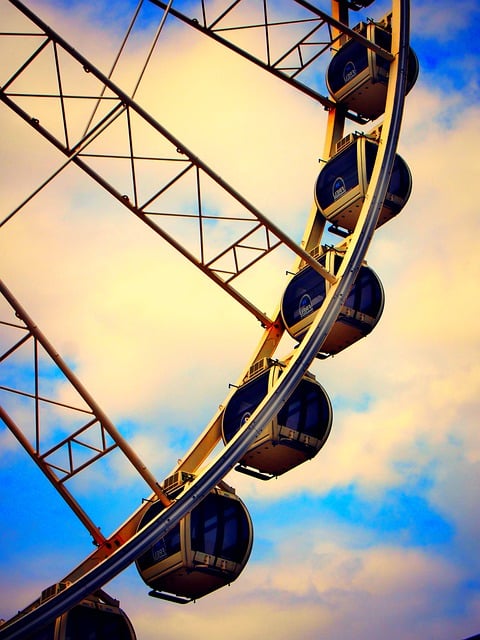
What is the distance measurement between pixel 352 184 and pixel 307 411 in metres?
4.87

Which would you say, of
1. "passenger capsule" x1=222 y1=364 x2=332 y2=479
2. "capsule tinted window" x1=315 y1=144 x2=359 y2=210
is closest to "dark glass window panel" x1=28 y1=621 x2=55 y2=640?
"passenger capsule" x1=222 y1=364 x2=332 y2=479

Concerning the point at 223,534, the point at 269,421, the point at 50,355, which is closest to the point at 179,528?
the point at 223,534

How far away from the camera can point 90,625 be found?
20828mm

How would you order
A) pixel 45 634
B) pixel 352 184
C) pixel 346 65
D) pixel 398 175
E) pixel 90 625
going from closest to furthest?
pixel 45 634 < pixel 90 625 < pixel 352 184 < pixel 398 175 < pixel 346 65

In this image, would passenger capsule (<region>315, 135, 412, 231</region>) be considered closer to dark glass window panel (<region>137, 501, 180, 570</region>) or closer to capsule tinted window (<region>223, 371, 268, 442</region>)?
capsule tinted window (<region>223, 371, 268, 442</region>)

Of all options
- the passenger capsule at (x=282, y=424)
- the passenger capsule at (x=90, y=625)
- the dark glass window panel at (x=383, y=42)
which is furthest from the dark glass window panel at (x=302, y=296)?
the passenger capsule at (x=90, y=625)

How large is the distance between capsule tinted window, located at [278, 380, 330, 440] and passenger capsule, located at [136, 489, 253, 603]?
1.86 meters

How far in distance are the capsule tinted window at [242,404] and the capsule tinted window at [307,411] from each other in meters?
0.59

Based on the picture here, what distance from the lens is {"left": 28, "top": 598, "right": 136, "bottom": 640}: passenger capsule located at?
2027 centimetres

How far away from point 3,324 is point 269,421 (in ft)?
17.3

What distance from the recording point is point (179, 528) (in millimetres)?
20594

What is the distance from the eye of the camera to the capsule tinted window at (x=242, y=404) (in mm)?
21531

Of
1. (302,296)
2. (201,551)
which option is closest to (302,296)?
(302,296)

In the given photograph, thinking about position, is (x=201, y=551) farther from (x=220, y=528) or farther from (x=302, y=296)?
(x=302, y=296)
